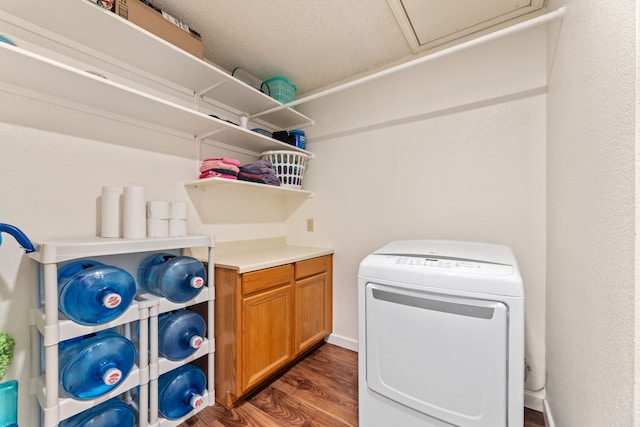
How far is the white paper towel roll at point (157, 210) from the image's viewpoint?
1.34 m

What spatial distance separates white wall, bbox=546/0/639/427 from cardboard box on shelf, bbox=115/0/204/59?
1704 millimetres

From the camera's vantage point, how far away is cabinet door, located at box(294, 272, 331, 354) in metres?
1.82

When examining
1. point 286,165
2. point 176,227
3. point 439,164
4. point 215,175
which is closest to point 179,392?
point 176,227

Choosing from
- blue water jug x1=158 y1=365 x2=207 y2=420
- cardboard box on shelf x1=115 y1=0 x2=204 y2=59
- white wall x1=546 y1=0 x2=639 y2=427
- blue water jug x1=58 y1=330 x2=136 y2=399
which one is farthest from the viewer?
blue water jug x1=158 y1=365 x2=207 y2=420

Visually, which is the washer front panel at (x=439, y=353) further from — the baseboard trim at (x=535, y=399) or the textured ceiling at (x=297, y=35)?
the textured ceiling at (x=297, y=35)

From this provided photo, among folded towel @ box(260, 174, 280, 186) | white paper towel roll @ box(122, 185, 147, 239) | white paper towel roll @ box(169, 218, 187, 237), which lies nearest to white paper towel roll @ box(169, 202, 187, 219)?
white paper towel roll @ box(169, 218, 187, 237)

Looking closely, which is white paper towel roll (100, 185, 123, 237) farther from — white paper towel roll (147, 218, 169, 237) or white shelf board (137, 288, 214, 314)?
white shelf board (137, 288, 214, 314)

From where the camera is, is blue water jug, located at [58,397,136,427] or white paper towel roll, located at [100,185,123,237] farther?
white paper towel roll, located at [100,185,123,237]

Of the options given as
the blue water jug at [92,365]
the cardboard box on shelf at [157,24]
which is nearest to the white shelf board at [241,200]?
the cardboard box on shelf at [157,24]

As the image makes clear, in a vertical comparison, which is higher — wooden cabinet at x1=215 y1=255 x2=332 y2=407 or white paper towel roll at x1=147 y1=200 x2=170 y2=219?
white paper towel roll at x1=147 y1=200 x2=170 y2=219

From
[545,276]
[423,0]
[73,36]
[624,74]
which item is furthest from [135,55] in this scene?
[545,276]

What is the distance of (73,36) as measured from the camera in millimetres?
1230

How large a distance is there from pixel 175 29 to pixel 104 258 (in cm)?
128

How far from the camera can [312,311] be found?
196cm
